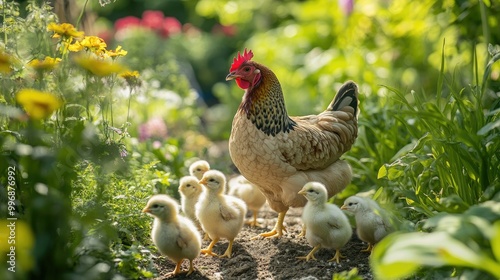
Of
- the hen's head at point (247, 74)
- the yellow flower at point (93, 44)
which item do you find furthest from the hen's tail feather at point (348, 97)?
the yellow flower at point (93, 44)

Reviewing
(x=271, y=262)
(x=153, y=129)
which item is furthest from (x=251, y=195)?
(x=153, y=129)

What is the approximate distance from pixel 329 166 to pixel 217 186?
81 centimetres

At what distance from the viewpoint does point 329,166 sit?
14.3 ft

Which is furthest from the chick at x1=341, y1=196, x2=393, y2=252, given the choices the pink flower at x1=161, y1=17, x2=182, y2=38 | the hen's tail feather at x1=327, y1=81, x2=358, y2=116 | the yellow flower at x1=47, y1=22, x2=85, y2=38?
the pink flower at x1=161, y1=17, x2=182, y2=38

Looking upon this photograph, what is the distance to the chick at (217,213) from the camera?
395 cm

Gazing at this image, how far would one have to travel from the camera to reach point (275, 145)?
13.2ft

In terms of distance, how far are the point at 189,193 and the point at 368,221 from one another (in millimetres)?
1179

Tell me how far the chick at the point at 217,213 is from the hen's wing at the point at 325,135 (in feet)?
1.46

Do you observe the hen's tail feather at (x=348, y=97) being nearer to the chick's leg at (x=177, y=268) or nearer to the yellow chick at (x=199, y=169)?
the yellow chick at (x=199, y=169)

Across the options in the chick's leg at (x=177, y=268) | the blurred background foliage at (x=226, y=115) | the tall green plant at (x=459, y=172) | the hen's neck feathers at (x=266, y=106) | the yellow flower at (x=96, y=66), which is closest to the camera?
the tall green plant at (x=459, y=172)

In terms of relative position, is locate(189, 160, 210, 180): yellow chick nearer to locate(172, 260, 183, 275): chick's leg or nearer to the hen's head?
the hen's head

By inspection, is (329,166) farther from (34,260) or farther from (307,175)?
(34,260)

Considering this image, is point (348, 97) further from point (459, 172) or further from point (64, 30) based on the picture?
point (64, 30)

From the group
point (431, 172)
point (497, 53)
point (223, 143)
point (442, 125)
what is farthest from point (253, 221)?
point (223, 143)
